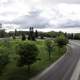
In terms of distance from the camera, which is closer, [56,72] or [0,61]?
[0,61]

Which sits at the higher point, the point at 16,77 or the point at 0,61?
the point at 0,61

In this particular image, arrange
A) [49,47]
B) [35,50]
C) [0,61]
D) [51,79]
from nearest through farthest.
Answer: [0,61]
[51,79]
[35,50]
[49,47]

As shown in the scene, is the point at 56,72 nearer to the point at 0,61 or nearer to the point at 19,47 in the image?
the point at 19,47

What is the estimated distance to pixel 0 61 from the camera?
37.3m

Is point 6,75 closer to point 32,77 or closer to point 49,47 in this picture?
Answer: point 32,77

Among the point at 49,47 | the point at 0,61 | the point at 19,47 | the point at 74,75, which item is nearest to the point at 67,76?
the point at 74,75

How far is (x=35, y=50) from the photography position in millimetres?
51906

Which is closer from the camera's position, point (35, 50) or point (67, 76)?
point (67, 76)

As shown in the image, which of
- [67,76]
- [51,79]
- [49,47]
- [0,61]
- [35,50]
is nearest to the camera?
[0,61]

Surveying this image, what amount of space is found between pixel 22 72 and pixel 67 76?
26.6 feet

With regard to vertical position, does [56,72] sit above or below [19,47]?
below

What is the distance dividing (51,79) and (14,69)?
1064cm

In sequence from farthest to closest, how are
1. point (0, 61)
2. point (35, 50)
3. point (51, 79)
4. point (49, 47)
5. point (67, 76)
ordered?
point (49, 47)
point (35, 50)
point (67, 76)
point (51, 79)
point (0, 61)

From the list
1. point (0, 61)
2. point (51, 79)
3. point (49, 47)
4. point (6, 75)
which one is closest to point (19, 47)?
point (6, 75)
